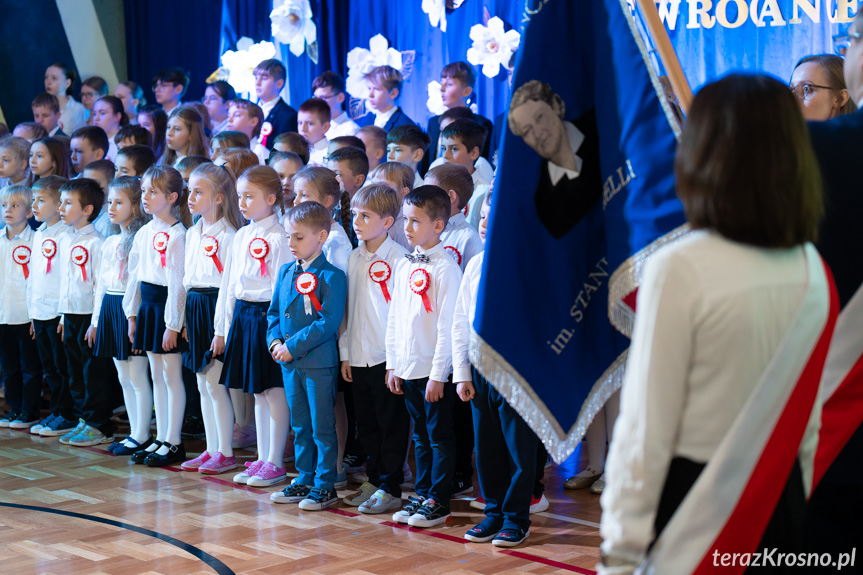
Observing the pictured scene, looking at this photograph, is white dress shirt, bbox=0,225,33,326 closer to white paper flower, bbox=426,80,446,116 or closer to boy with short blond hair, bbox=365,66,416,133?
boy with short blond hair, bbox=365,66,416,133

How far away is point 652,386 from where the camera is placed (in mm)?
1415

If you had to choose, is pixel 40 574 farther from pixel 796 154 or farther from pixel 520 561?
pixel 796 154

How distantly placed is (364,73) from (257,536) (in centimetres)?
467

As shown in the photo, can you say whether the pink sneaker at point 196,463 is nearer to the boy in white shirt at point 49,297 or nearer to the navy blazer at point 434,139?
the boy in white shirt at point 49,297

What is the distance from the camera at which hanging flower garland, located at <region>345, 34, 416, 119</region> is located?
748 centimetres

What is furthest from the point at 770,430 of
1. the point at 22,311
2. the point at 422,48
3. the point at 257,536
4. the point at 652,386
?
the point at 422,48

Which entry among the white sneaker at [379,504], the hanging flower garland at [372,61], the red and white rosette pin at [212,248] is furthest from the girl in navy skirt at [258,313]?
the hanging flower garland at [372,61]

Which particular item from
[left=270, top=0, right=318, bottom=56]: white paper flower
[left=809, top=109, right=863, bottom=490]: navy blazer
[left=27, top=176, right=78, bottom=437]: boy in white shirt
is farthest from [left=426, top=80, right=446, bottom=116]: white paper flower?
[left=809, top=109, right=863, bottom=490]: navy blazer

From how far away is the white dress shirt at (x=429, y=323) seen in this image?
375cm

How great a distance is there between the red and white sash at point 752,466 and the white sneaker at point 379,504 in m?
2.59

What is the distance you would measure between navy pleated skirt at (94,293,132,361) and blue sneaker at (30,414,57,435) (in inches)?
29.9

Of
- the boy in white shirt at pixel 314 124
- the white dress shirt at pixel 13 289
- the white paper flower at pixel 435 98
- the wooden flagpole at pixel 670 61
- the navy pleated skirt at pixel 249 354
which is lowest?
the navy pleated skirt at pixel 249 354

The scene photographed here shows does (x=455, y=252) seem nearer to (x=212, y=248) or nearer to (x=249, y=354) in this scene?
(x=249, y=354)

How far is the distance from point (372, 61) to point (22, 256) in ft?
10.1
